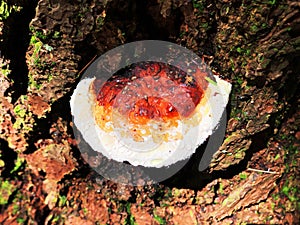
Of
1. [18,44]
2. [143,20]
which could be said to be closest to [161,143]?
[143,20]

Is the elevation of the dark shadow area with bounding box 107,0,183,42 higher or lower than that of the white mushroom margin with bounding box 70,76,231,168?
higher

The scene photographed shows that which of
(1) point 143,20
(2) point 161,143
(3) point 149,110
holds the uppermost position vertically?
(1) point 143,20

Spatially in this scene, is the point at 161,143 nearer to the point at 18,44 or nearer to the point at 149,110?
the point at 149,110

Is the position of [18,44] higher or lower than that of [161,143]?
higher

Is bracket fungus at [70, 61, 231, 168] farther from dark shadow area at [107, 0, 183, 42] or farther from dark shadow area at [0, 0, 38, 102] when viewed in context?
dark shadow area at [0, 0, 38, 102]

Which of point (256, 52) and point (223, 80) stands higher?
point (256, 52)

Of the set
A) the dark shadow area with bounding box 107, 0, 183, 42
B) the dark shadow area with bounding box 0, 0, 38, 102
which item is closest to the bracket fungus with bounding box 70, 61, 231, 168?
the dark shadow area with bounding box 107, 0, 183, 42

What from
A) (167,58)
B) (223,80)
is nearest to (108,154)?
(167,58)

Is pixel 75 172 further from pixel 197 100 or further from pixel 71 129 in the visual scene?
pixel 197 100

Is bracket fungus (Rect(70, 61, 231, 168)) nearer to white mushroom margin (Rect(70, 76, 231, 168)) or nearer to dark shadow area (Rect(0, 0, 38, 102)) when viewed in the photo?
white mushroom margin (Rect(70, 76, 231, 168))
